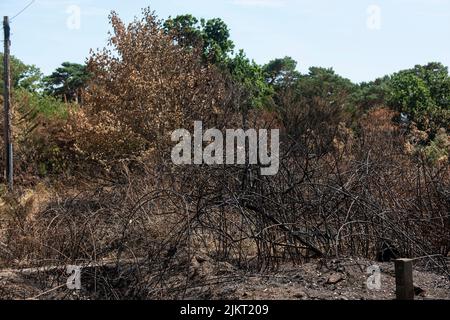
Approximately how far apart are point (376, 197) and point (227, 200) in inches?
96.5

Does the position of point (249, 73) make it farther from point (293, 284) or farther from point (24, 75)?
point (293, 284)

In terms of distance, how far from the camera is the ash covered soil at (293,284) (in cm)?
598

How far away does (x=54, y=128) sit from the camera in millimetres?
25203

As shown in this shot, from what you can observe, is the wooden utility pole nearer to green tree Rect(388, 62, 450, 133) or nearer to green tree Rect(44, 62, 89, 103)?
green tree Rect(388, 62, 450, 133)

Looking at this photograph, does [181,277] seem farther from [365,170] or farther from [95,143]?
[95,143]

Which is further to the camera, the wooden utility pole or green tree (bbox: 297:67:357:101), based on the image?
green tree (bbox: 297:67:357:101)

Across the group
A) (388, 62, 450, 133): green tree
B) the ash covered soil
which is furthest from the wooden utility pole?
(388, 62, 450, 133): green tree

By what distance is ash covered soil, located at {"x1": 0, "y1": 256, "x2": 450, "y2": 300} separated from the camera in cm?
598

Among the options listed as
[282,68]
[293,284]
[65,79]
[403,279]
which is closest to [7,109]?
[293,284]

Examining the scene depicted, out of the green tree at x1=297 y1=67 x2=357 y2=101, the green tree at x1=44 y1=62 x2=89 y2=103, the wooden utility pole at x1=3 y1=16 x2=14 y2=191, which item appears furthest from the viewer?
the green tree at x1=44 y1=62 x2=89 y2=103

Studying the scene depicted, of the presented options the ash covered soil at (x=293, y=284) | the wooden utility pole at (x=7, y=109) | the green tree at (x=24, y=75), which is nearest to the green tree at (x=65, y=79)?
the green tree at (x=24, y=75)

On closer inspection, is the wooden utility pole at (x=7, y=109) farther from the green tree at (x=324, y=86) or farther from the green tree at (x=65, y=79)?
the green tree at (x=65, y=79)

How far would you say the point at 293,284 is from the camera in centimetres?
622

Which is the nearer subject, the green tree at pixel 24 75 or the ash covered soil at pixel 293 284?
the ash covered soil at pixel 293 284
